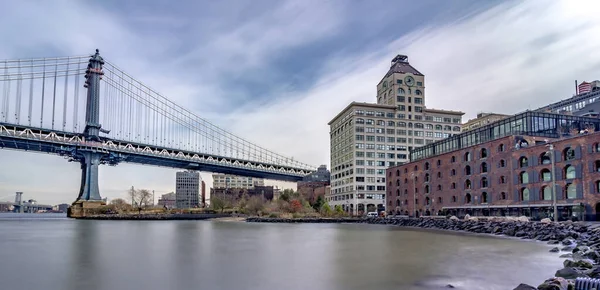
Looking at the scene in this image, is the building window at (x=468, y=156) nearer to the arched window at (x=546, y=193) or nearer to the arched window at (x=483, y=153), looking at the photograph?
the arched window at (x=483, y=153)

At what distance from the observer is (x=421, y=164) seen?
300 feet

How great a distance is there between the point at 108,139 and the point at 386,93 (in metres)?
84.8

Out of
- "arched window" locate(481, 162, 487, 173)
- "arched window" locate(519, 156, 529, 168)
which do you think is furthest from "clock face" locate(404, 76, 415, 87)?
"arched window" locate(519, 156, 529, 168)

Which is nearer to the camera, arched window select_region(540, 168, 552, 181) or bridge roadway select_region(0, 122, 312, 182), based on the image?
arched window select_region(540, 168, 552, 181)

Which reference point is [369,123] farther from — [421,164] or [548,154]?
[548,154]

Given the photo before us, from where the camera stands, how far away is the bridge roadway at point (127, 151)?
8300 cm

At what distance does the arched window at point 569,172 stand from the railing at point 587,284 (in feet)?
157

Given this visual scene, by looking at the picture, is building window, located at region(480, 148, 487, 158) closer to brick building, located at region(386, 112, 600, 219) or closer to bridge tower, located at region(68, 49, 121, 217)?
brick building, located at region(386, 112, 600, 219)

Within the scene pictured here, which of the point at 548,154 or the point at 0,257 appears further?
the point at 548,154

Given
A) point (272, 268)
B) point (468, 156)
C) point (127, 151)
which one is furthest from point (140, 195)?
point (272, 268)

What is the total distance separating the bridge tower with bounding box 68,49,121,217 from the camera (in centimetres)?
9069

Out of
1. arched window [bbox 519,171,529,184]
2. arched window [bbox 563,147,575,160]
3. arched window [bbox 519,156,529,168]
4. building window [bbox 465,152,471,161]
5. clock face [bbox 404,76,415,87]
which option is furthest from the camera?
clock face [bbox 404,76,415,87]

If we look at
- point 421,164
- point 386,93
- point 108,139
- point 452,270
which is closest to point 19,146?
point 108,139

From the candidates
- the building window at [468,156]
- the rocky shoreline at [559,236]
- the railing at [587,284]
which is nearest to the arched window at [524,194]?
the rocky shoreline at [559,236]
